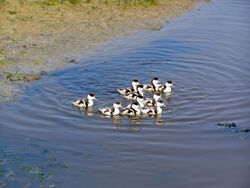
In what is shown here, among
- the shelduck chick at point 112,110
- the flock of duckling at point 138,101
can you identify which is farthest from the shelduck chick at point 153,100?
the shelduck chick at point 112,110

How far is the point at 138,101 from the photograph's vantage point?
580 inches

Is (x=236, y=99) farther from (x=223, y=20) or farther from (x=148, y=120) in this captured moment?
(x=223, y=20)

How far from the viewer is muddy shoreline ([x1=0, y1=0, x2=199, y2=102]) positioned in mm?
17797

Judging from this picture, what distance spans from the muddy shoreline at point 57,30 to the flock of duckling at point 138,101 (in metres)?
2.11

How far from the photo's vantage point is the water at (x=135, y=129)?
10.6m

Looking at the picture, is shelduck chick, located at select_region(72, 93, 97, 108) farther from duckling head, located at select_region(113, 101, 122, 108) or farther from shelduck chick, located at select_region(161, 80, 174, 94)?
shelduck chick, located at select_region(161, 80, 174, 94)

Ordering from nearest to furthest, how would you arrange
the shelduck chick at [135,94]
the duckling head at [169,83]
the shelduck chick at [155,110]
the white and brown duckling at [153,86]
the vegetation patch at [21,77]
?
1. the shelduck chick at [155,110]
2. the shelduck chick at [135,94]
3. the duckling head at [169,83]
4. the white and brown duckling at [153,86]
5. the vegetation patch at [21,77]

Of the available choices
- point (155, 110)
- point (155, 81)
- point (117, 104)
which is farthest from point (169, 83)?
point (117, 104)

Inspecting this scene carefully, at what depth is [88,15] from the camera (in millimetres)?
25297

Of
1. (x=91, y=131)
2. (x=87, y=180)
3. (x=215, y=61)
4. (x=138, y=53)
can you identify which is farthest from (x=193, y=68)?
(x=87, y=180)

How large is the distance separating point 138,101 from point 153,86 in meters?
1.37

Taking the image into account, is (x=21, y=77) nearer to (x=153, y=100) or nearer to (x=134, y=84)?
(x=134, y=84)

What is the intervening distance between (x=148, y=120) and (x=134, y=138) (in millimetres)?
1351

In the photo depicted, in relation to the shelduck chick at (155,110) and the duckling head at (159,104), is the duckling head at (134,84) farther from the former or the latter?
the shelduck chick at (155,110)
